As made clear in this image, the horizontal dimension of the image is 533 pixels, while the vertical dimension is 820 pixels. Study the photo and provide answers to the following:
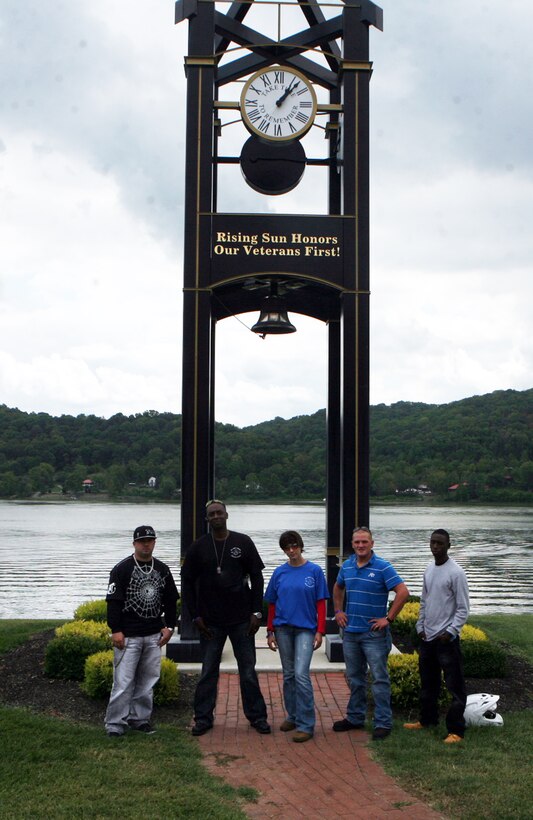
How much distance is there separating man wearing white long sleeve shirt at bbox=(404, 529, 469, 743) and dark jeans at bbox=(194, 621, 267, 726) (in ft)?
3.73

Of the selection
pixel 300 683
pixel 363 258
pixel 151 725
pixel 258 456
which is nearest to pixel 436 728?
pixel 300 683

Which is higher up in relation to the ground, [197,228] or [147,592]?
[197,228]

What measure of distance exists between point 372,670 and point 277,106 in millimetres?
5737

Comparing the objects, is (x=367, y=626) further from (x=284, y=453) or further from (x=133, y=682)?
(x=284, y=453)

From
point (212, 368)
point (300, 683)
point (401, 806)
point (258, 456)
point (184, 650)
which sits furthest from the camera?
point (258, 456)

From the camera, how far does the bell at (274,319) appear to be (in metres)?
9.09

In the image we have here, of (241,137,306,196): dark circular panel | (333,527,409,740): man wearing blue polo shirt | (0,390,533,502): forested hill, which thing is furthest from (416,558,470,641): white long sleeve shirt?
(0,390,533,502): forested hill

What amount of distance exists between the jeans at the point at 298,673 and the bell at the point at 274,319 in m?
3.83

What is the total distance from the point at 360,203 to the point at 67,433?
81.5 m

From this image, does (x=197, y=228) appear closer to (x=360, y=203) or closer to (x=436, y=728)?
(x=360, y=203)

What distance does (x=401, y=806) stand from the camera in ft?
15.7

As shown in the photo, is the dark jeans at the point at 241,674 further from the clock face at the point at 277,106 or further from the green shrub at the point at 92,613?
the clock face at the point at 277,106

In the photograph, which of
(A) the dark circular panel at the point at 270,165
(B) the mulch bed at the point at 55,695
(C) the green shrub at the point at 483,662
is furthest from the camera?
(A) the dark circular panel at the point at 270,165

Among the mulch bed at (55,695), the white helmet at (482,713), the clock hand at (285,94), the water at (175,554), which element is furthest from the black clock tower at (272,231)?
the water at (175,554)
